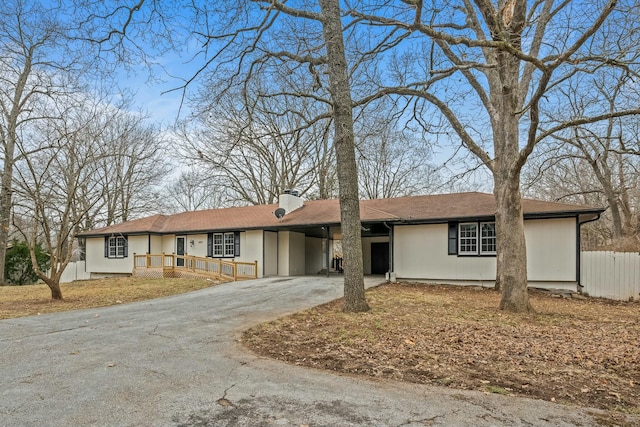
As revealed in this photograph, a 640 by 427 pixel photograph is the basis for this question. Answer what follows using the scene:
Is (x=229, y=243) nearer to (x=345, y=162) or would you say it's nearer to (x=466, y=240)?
(x=466, y=240)

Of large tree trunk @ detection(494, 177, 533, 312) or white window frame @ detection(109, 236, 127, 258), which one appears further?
white window frame @ detection(109, 236, 127, 258)

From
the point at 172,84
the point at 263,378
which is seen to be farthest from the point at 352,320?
the point at 172,84

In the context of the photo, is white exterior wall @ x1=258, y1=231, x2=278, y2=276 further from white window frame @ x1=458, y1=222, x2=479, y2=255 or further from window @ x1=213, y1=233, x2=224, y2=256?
white window frame @ x1=458, y1=222, x2=479, y2=255

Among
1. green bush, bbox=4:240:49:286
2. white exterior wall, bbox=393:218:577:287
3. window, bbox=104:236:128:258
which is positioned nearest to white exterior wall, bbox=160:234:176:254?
window, bbox=104:236:128:258

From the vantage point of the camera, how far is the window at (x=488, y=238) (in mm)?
14297

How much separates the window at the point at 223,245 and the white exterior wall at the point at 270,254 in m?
1.53

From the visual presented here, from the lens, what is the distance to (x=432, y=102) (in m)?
11.5

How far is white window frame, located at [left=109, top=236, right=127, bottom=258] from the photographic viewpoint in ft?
69.8

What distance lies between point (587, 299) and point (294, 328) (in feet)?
35.3

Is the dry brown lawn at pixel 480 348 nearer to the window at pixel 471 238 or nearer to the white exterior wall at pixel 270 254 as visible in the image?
the window at pixel 471 238

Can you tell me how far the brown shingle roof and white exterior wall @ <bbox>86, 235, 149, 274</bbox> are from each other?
62 cm

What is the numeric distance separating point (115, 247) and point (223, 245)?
6.84 meters

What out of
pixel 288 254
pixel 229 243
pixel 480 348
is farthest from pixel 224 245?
pixel 480 348

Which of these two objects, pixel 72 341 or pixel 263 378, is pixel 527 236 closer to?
pixel 263 378
